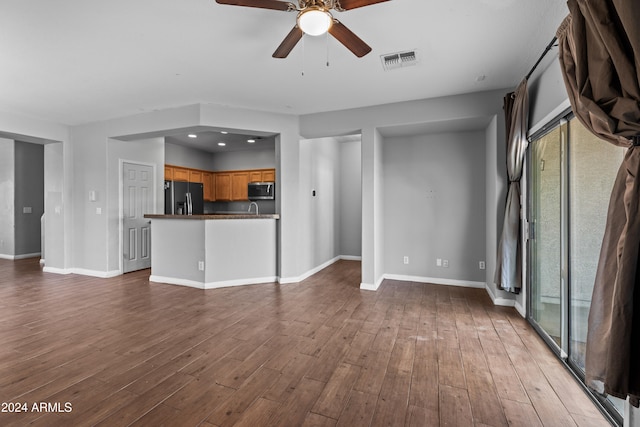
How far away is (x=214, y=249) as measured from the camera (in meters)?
4.37

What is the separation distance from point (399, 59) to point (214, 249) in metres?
3.44

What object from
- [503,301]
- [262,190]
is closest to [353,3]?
[503,301]

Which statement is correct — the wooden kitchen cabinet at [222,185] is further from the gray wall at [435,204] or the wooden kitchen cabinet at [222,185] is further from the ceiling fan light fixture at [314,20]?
the ceiling fan light fixture at [314,20]

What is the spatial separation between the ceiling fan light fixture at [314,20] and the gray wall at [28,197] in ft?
27.6

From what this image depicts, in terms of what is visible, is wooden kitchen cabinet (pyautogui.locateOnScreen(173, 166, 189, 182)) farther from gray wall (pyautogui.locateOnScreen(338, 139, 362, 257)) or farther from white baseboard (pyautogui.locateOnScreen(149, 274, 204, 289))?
gray wall (pyautogui.locateOnScreen(338, 139, 362, 257))

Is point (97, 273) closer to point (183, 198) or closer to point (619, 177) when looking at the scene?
point (183, 198)

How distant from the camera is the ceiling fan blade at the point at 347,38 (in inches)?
78.7

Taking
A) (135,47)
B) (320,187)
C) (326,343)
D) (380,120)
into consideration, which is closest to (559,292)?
(326,343)

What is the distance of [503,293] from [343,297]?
196 cm

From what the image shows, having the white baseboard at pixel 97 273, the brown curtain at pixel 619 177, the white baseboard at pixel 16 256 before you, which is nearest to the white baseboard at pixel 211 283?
the white baseboard at pixel 97 273

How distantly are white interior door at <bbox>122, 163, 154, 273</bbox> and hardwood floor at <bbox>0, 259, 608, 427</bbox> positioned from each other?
156 cm

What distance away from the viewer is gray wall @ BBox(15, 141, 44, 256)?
688cm

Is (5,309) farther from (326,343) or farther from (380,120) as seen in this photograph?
(380,120)

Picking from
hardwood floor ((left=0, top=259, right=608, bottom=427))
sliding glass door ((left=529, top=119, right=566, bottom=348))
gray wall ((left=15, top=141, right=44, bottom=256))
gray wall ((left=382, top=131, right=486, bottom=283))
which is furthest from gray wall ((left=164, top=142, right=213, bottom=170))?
sliding glass door ((left=529, top=119, right=566, bottom=348))
